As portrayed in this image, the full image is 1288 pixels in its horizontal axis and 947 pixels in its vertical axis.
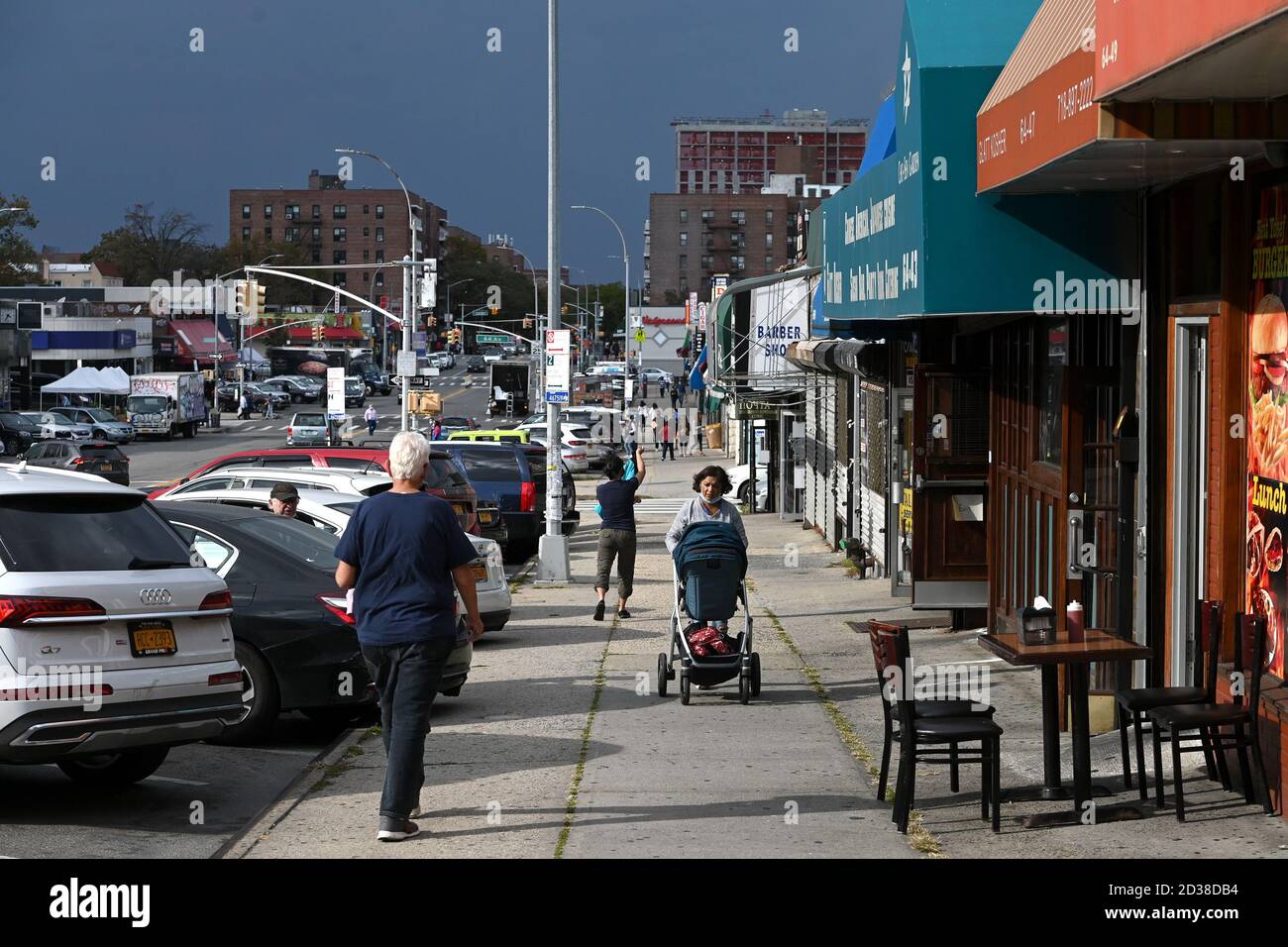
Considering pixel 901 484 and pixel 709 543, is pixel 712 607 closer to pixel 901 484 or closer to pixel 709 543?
pixel 709 543

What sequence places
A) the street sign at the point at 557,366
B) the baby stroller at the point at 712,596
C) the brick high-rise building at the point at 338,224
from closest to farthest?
the baby stroller at the point at 712,596 → the street sign at the point at 557,366 → the brick high-rise building at the point at 338,224

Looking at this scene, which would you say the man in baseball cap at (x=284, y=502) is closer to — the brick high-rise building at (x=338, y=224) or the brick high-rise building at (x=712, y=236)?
the brick high-rise building at (x=712, y=236)

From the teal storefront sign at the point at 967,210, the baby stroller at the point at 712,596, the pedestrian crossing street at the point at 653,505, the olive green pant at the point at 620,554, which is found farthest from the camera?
the pedestrian crossing street at the point at 653,505

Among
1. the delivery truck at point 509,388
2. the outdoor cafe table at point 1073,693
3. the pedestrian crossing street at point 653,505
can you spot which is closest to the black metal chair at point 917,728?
the outdoor cafe table at point 1073,693

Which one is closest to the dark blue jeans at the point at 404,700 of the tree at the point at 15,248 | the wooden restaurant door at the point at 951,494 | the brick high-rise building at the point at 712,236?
the wooden restaurant door at the point at 951,494

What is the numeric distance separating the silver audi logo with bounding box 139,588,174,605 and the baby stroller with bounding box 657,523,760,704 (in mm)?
4679

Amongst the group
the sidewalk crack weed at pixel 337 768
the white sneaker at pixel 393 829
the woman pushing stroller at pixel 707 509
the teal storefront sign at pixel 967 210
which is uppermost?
the teal storefront sign at pixel 967 210

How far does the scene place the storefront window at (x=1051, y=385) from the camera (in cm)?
1174

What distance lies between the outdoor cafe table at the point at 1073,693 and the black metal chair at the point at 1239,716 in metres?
0.34

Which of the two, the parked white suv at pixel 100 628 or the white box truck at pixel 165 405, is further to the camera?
the white box truck at pixel 165 405

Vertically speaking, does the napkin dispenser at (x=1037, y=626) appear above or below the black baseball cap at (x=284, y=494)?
below

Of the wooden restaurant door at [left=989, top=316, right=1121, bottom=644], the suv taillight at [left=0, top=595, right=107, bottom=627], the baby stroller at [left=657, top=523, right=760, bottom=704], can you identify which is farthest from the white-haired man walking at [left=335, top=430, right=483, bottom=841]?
the wooden restaurant door at [left=989, top=316, right=1121, bottom=644]

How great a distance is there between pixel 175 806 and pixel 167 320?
114228 millimetres

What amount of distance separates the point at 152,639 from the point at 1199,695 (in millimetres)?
5454
